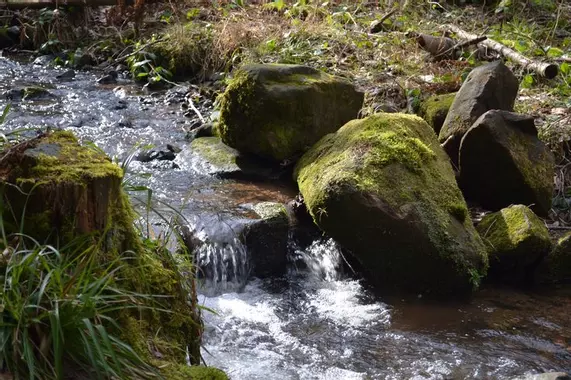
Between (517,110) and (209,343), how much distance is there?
4.32 m

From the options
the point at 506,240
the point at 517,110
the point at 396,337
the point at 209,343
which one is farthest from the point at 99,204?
the point at 517,110

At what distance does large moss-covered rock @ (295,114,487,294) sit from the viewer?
5.00 m

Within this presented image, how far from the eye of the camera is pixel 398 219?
197 inches

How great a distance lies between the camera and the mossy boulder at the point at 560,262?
18.1 ft

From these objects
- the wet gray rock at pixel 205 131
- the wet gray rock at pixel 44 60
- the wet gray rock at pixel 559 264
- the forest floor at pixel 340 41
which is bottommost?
the wet gray rock at pixel 559 264

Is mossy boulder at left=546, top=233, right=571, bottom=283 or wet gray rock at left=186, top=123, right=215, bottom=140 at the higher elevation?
wet gray rock at left=186, top=123, right=215, bottom=140

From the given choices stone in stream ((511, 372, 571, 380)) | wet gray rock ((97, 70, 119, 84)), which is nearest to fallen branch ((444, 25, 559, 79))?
wet gray rock ((97, 70, 119, 84))

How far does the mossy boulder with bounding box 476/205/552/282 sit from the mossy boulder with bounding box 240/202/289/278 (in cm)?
146

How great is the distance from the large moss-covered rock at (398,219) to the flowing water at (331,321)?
20cm

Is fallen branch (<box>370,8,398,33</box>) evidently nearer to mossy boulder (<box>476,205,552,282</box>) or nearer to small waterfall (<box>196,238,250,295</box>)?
mossy boulder (<box>476,205,552,282</box>)

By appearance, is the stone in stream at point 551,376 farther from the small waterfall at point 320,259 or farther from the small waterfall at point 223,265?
the small waterfall at point 223,265

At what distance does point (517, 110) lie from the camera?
7.36m

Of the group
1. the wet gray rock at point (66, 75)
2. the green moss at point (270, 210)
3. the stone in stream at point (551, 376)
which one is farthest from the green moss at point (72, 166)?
the wet gray rock at point (66, 75)

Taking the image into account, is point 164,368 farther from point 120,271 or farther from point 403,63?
point 403,63
